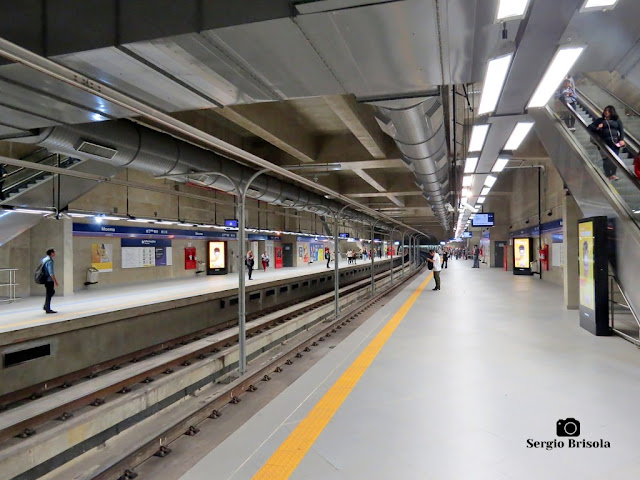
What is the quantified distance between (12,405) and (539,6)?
7.50 m

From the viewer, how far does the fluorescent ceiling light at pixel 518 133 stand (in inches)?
217

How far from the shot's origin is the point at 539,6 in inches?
108

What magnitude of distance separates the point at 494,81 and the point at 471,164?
418 cm

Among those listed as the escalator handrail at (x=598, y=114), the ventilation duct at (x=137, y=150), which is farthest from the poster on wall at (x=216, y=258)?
the escalator handrail at (x=598, y=114)

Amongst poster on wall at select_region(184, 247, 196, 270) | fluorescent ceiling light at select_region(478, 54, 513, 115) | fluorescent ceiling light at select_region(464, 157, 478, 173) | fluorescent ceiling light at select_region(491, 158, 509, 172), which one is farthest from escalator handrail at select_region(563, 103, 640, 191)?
poster on wall at select_region(184, 247, 196, 270)

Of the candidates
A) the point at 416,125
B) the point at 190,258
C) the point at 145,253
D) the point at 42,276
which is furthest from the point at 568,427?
the point at 190,258

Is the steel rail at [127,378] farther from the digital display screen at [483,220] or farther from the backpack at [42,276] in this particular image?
the digital display screen at [483,220]

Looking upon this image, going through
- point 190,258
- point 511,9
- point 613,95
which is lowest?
point 190,258

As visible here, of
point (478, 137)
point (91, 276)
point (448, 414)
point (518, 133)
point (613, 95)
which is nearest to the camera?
point (448, 414)

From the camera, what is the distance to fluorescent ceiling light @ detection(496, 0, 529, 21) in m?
2.43

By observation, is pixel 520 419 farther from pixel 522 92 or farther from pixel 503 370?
pixel 522 92

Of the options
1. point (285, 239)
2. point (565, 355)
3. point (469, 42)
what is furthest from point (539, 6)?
point (285, 239)

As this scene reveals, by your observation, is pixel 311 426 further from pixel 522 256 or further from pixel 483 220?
pixel 483 220

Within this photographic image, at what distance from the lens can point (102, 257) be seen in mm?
12383
